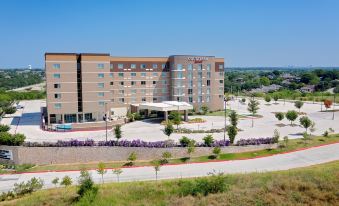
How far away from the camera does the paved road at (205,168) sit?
28.3m

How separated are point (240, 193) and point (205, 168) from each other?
529 inches

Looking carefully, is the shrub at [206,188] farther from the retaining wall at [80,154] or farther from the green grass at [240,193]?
the retaining wall at [80,154]

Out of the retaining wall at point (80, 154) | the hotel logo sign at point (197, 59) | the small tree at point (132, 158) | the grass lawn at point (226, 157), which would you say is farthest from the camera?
the hotel logo sign at point (197, 59)

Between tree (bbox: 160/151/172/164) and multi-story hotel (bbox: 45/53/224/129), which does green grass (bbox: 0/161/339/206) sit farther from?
multi-story hotel (bbox: 45/53/224/129)

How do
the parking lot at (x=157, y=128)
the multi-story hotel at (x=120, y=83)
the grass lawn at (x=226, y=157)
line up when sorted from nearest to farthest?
1. the grass lawn at (x=226, y=157)
2. the parking lot at (x=157, y=128)
3. the multi-story hotel at (x=120, y=83)

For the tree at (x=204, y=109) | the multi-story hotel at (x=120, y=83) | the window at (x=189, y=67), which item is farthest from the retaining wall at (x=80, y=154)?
the window at (x=189, y=67)

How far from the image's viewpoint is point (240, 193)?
1719 cm

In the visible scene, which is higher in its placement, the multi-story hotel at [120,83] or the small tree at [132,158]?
the multi-story hotel at [120,83]

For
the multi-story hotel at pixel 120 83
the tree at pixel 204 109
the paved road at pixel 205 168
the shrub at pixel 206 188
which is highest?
the multi-story hotel at pixel 120 83

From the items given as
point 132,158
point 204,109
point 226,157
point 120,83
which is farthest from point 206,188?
point 204,109

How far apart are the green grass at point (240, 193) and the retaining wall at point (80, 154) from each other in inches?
522

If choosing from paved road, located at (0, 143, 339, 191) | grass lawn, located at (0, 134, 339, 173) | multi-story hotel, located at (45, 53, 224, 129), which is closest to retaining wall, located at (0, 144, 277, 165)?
grass lawn, located at (0, 134, 339, 173)

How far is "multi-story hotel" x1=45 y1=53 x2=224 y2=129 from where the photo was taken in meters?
51.0

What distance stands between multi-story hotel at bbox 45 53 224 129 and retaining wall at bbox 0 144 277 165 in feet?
59.0
